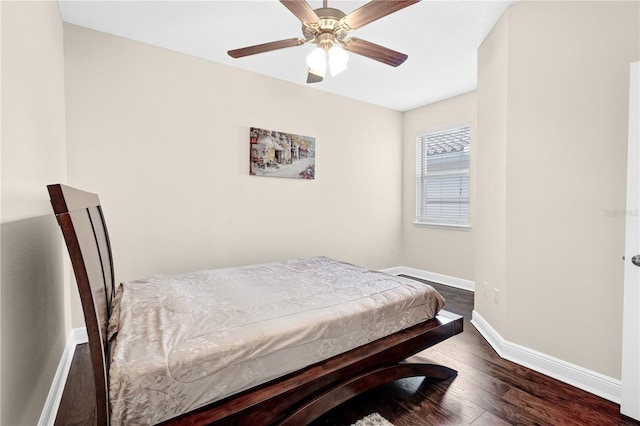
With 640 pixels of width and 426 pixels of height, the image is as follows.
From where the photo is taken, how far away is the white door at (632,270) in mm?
1631

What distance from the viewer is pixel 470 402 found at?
178 centimetres

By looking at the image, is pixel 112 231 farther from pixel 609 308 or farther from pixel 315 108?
pixel 609 308

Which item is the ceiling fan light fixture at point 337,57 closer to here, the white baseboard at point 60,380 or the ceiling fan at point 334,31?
the ceiling fan at point 334,31

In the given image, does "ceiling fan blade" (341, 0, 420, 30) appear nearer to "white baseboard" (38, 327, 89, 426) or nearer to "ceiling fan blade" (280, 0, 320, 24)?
"ceiling fan blade" (280, 0, 320, 24)

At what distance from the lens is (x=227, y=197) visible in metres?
3.19

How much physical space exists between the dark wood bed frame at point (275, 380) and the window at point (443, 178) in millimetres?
2504

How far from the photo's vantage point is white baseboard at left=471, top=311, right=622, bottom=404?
1.82 metres

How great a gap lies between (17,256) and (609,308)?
3.09 m

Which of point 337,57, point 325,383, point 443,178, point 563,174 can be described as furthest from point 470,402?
point 443,178

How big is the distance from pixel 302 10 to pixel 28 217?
5.47 feet

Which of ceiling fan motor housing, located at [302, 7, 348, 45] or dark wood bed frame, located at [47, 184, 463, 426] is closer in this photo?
dark wood bed frame, located at [47, 184, 463, 426]

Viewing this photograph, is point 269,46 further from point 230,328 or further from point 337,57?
point 230,328

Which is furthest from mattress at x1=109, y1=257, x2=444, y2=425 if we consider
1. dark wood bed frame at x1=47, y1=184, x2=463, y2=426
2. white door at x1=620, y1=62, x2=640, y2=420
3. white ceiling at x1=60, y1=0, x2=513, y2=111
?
white ceiling at x1=60, y1=0, x2=513, y2=111

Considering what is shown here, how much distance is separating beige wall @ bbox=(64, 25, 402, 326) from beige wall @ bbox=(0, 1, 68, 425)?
0.50 meters
